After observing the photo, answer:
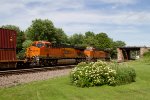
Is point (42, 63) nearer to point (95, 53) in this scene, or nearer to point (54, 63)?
point (54, 63)

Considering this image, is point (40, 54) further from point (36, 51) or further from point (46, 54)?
point (46, 54)

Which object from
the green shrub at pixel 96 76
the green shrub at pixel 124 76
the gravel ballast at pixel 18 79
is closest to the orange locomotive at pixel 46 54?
the gravel ballast at pixel 18 79

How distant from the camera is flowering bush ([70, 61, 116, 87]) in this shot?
55.9ft

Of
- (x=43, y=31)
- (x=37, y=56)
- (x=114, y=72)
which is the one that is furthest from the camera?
(x=43, y=31)

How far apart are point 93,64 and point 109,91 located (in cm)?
329

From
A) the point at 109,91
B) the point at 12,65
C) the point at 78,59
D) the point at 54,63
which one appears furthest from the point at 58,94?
the point at 78,59

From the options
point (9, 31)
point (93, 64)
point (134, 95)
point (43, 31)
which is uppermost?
point (43, 31)

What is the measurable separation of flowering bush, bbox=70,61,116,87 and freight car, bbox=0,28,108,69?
13060mm

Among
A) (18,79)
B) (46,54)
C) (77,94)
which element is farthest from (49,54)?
(77,94)

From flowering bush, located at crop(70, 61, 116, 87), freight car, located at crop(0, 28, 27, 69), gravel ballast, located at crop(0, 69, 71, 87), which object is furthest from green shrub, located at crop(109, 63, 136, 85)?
freight car, located at crop(0, 28, 27, 69)

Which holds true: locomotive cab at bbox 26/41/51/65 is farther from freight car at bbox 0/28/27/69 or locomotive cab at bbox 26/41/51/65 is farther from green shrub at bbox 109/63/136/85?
green shrub at bbox 109/63/136/85

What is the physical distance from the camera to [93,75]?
56.3 feet

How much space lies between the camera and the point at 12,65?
30609mm

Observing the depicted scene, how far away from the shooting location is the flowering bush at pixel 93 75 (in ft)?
55.9
